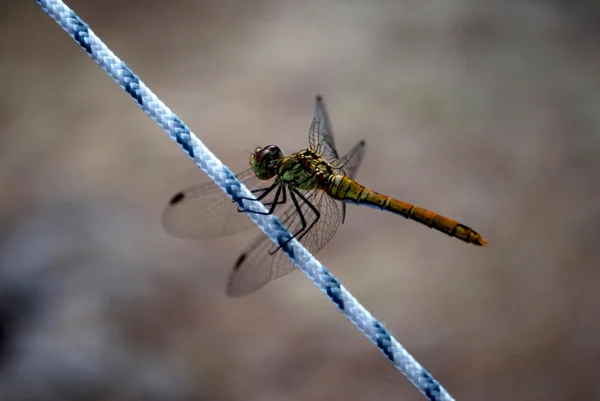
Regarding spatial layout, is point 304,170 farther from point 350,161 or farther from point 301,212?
point 350,161

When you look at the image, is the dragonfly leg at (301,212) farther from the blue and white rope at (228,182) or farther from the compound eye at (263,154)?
the blue and white rope at (228,182)

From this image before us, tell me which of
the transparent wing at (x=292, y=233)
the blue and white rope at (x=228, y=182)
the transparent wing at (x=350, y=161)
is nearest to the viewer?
the blue and white rope at (x=228, y=182)

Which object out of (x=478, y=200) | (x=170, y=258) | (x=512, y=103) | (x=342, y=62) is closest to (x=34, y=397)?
(x=170, y=258)

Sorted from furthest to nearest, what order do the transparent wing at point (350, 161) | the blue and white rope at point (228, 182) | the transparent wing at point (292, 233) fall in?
1. the transparent wing at point (350, 161)
2. the transparent wing at point (292, 233)
3. the blue and white rope at point (228, 182)

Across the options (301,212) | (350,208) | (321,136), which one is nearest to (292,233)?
(301,212)

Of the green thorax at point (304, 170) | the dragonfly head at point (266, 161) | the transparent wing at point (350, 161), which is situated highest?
the transparent wing at point (350, 161)

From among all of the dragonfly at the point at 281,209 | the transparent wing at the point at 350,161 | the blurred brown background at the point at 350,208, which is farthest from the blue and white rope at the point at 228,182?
the blurred brown background at the point at 350,208

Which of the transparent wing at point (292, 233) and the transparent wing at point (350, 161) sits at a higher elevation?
the transparent wing at point (350, 161)
